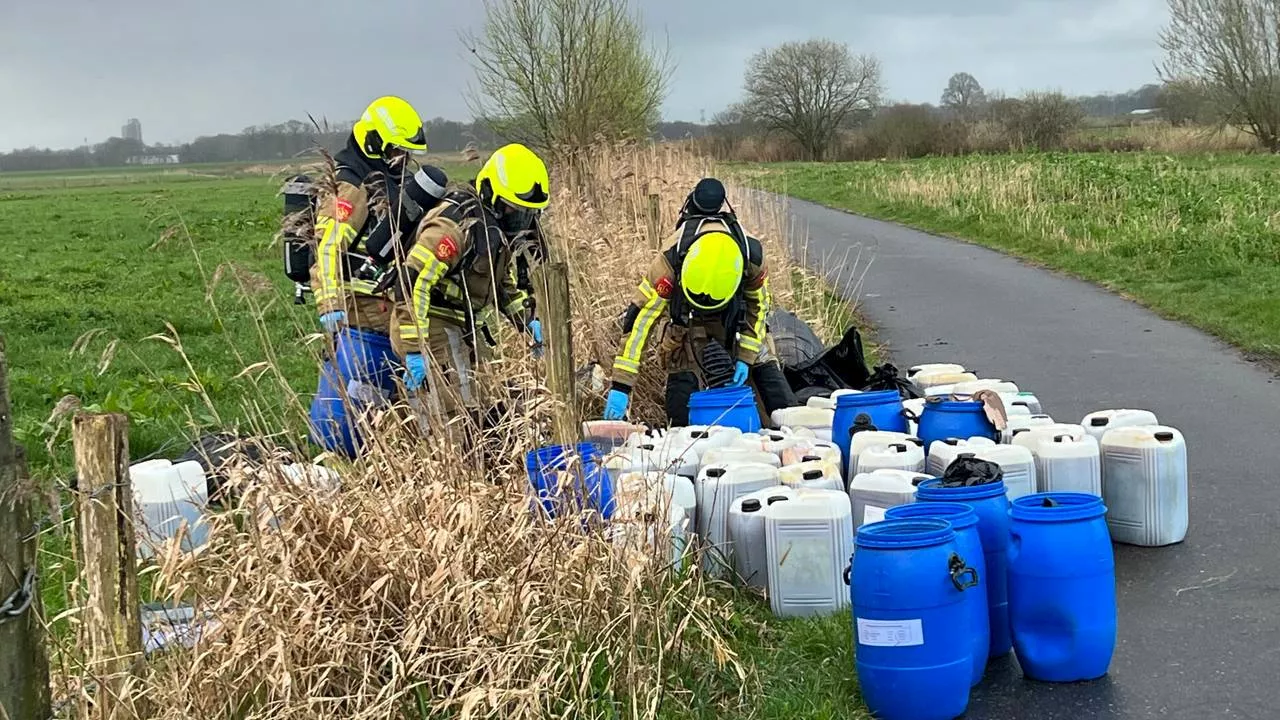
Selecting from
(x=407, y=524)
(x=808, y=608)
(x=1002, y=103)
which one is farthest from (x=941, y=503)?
(x=1002, y=103)

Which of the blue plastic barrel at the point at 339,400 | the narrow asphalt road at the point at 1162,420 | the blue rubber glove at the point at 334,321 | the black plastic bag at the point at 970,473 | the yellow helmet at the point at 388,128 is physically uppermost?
the yellow helmet at the point at 388,128

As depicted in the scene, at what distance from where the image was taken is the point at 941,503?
180 inches

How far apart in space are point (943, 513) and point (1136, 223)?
1416 cm

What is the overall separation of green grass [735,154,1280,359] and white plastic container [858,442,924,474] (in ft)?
18.1

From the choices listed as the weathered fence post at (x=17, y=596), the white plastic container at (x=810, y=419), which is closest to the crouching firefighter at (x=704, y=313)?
the white plastic container at (x=810, y=419)

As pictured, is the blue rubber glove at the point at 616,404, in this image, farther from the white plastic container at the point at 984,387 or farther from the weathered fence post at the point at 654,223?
the weathered fence post at the point at 654,223

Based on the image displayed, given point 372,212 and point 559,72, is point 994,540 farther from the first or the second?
point 559,72

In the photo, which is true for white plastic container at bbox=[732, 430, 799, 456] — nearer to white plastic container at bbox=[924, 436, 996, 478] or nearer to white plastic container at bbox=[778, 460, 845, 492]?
white plastic container at bbox=[778, 460, 845, 492]

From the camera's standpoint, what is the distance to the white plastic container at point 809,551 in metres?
5.00

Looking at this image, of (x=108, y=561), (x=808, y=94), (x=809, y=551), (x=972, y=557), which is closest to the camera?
(x=108, y=561)

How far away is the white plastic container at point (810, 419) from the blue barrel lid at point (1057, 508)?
2151 mm

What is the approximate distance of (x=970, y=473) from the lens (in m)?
5.04

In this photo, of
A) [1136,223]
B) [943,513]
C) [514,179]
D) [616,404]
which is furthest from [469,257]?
[1136,223]

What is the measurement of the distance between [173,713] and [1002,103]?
53.7m
